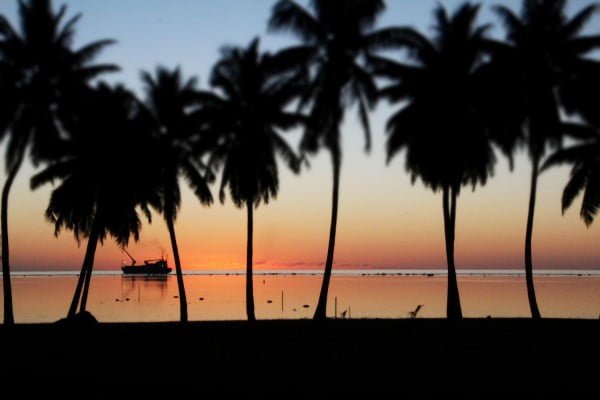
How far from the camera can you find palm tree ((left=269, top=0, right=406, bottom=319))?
97.0ft

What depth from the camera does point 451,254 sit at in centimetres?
3073

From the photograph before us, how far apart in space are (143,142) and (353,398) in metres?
22.4

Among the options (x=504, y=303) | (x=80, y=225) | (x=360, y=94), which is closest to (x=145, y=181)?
(x=80, y=225)

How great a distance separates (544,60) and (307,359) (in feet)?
63.8

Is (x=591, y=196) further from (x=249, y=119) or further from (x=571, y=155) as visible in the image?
(x=249, y=119)

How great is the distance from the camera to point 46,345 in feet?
72.0

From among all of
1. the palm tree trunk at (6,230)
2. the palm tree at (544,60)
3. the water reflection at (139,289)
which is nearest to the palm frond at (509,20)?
the palm tree at (544,60)

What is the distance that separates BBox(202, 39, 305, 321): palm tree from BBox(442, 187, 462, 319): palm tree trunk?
8.14 meters

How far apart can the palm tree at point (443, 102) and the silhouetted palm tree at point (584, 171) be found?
11.4ft

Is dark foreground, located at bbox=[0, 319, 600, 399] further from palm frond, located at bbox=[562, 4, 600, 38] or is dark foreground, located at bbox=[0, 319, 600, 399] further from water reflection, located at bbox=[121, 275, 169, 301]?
water reflection, located at bbox=[121, 275, 169, 301]

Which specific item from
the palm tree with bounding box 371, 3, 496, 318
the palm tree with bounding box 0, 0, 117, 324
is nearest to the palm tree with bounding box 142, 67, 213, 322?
the palm tree with bounding box 0, 0, 117, 324

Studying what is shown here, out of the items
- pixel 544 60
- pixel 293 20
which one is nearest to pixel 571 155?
pixel 544 60

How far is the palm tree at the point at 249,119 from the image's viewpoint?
3097 cm

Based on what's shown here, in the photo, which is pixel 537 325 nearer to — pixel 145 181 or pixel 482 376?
pixel 482 376
